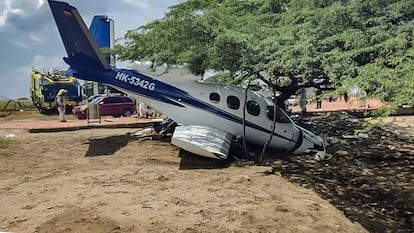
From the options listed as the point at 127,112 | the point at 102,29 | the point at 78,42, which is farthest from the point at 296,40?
the point at 127,112

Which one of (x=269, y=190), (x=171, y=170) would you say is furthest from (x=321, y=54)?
(x=171, y=170)

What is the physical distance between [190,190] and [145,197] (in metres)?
1.10

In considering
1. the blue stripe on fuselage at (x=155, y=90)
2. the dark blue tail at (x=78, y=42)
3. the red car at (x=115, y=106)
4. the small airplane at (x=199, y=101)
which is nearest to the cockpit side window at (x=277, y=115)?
the small airplane at (x=199, y=101)

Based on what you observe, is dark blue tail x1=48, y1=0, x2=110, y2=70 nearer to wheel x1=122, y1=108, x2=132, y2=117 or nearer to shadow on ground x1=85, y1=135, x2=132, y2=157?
shadow on ground x1=85, y1=135, x2=132, y2=157

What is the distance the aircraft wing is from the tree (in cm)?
182

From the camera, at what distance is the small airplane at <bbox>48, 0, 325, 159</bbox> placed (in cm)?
1405

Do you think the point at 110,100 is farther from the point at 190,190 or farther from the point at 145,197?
the point at 145,197

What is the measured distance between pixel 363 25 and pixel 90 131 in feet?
41.9

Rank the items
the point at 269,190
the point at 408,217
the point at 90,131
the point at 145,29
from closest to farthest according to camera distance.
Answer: the point at 408,217 → the point at 269,190 → the point at 145,29 → the point at 90,131

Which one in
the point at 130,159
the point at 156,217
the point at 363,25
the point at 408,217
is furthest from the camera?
the point at 130,159

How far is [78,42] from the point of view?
1518cm

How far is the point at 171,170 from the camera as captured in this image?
11703mm

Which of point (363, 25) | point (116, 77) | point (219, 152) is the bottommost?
point (219, 152)

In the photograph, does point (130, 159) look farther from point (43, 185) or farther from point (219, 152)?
point (43, 185)
